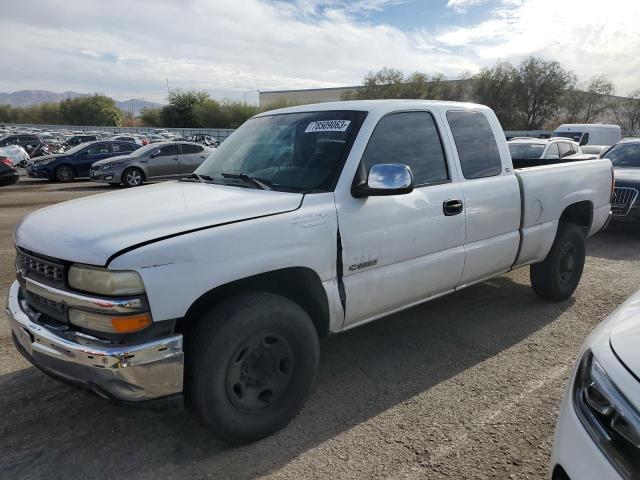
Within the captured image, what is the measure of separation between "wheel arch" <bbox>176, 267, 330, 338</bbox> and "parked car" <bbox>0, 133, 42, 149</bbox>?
108 feet

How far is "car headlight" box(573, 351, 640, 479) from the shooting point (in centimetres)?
151

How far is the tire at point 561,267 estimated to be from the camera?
494cm

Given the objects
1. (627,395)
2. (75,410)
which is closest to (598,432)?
(627,395)

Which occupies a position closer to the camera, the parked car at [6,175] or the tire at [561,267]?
the tire at [561,267]

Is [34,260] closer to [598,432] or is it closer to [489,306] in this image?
[598,432]

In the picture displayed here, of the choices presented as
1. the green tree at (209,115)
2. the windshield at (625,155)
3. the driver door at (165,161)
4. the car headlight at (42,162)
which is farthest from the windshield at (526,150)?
the green tree at (209,115)

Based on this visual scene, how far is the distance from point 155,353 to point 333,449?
115 cm

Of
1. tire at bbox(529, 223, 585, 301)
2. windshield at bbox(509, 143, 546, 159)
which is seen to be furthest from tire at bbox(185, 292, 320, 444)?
windshield at bbox(509, 143, 546, 159)

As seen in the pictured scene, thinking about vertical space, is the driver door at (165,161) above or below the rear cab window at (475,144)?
below

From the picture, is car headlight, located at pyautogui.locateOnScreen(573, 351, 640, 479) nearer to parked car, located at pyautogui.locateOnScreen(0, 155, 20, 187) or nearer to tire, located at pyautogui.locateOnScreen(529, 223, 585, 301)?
tire, located at pyautogui.locateOnScreen(529, 223, 585, 301)

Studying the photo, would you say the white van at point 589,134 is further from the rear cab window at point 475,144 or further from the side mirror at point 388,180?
the side mirror at point 388,180

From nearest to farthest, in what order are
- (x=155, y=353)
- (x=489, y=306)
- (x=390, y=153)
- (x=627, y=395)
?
(x=627, y=395) → (x=155, y=353) → (x=390, y=153) → (x=489, y=306)

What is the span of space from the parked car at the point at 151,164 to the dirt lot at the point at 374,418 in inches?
513

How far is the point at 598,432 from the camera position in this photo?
1661mm
